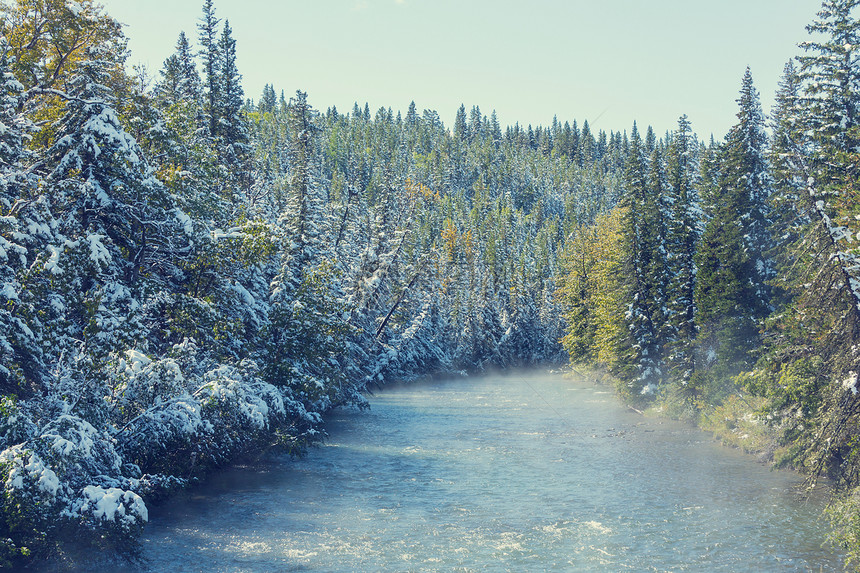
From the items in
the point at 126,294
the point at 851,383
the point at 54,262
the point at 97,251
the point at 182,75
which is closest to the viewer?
the point at 54,262

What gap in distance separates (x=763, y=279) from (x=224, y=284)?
1024 inches

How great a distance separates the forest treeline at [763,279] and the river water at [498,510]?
2.41 meters

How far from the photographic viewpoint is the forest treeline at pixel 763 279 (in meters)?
22.7

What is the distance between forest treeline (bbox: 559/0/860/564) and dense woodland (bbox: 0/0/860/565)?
5.3 inches

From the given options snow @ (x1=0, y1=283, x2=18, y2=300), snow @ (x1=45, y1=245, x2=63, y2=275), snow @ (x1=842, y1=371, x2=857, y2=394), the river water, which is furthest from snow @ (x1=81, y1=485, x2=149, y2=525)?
snow @ (x1=842, y1=371, x2=857, y2=394)

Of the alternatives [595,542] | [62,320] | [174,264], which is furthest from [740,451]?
[62,320]

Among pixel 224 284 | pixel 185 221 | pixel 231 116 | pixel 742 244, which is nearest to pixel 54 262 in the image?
pixel 185 221

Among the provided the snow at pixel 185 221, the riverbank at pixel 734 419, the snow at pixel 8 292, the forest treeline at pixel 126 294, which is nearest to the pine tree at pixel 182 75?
the forest treeline at pixel 126 294

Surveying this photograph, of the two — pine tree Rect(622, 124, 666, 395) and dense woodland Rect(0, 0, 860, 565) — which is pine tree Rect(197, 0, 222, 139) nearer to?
dense woodland Rect(0, 0, 860, 565)

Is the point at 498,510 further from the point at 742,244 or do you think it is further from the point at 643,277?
the point at 643,277

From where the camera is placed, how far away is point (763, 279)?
3534 centimetres

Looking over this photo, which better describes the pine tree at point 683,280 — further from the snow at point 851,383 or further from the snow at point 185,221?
the snow at point 185,221

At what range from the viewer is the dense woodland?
17.7m

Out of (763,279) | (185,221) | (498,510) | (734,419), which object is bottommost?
(498,510)
